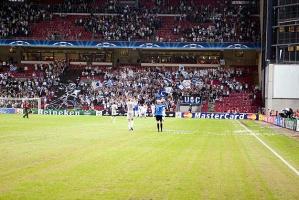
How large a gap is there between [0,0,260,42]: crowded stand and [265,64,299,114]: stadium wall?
42.6 feet

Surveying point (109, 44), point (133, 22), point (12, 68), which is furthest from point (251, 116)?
point (12, 68)

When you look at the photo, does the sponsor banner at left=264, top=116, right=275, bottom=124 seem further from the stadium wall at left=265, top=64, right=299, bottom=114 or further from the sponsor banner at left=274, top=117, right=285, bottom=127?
the stadium wall at left=265, top=64, right=299, bottom=114

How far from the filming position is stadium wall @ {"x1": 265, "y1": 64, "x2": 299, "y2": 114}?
215 feet

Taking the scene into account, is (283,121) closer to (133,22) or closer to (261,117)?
→ (261,117)

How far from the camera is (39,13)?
8500cm

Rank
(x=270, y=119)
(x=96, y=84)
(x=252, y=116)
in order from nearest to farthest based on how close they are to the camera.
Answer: (x=270, y=119), (x=252, y=116), (x=96, y=84)

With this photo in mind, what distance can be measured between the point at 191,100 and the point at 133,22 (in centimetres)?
1759

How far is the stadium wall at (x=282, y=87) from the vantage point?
6562 cm

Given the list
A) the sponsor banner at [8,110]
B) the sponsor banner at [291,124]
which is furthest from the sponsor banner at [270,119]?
the sponsor banner at [8,110]

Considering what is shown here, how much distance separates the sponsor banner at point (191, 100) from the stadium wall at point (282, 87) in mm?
9650

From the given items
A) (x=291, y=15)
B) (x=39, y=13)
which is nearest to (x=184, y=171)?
(x=291, y=15)

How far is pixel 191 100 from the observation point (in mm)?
72250

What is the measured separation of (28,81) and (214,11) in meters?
29.6

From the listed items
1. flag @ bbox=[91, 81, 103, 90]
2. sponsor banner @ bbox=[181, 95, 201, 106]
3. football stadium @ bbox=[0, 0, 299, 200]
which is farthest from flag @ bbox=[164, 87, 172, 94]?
flag @ bbox=[91, 81, 103, 90]
